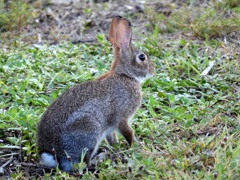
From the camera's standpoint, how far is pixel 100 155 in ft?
17.5

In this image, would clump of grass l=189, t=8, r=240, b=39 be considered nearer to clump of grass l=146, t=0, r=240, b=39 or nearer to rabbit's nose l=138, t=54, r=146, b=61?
clump of grass l=146, t=0, r=240, b=39

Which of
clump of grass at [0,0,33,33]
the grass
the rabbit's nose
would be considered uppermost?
the rabbit's nose

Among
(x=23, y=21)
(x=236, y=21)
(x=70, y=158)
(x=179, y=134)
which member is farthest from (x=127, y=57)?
(x=23, y=21)

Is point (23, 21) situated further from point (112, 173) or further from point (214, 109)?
point (112, 173)

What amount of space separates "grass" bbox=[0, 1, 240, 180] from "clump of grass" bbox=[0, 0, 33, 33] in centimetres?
63

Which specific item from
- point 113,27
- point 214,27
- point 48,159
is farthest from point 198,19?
point 48,159

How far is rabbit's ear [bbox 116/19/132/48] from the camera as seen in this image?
18.9 ft

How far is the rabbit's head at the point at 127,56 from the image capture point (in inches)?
225

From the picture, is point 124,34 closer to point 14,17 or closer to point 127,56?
point 127,56

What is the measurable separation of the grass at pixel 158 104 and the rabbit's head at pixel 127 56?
1.58 feet

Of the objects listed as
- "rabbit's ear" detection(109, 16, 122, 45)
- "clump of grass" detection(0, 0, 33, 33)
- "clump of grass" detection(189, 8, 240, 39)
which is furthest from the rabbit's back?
"clump of grass" detection(0, 0, 33, 33)

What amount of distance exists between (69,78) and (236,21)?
97.2 inches

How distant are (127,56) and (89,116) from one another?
961mm

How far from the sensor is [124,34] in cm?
575
